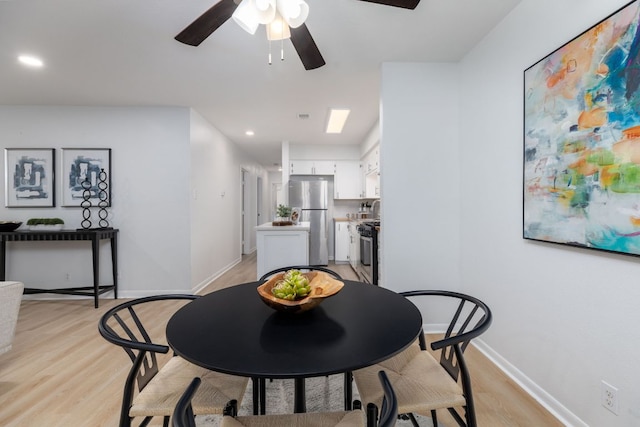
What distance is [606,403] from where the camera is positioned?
1367 millimetres

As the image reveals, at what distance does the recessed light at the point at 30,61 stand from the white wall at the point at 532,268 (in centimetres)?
373

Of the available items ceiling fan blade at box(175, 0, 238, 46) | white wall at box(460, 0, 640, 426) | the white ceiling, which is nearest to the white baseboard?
white wall at box(460, 0, 640, 426)

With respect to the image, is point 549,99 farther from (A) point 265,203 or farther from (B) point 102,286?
(A) point 265,203

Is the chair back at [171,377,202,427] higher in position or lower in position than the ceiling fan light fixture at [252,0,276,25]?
lower

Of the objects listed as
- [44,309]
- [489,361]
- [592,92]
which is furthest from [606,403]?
[44,309]

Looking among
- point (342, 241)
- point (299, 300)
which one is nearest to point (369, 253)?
point (342, 241)

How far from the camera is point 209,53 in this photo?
2.48 meters

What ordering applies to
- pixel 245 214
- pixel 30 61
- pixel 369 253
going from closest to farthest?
pixel 30 61, pixel 369 253, pixel 245 214

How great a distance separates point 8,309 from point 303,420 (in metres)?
2.28

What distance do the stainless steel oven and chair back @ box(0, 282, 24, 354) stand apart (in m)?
3.21

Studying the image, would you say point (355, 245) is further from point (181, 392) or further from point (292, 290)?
point (181, 392)

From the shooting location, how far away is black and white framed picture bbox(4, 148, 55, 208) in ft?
12.1

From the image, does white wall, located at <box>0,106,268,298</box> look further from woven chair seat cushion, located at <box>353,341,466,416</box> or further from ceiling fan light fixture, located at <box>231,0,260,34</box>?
woven chair seat cushion, located at <box>353,341,466,416</box>

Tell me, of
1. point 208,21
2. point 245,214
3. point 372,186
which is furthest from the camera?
point 245,214
